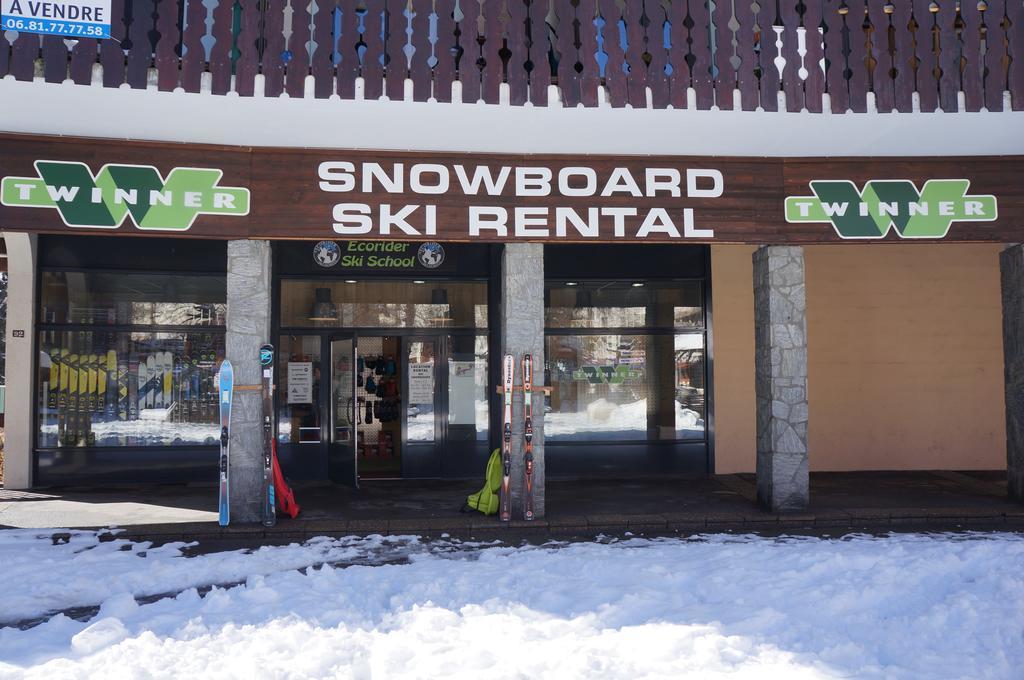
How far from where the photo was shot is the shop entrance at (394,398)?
11.2 meters

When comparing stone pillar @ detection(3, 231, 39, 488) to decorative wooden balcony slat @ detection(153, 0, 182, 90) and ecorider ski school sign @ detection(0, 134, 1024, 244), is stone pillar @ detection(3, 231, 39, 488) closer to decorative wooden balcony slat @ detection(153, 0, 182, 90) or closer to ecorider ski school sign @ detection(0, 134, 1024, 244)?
ecorider ski school sign @ detection(0, 134, 1024, 244)

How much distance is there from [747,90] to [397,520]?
18.8 feet

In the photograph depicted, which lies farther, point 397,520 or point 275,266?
point 275,266

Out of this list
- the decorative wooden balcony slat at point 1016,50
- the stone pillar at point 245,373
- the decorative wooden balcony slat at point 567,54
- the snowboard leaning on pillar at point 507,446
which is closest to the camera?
the decorative wooden balcony slat at point 567,54

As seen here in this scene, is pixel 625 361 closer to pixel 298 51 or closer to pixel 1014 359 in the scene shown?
pixel 1014 359

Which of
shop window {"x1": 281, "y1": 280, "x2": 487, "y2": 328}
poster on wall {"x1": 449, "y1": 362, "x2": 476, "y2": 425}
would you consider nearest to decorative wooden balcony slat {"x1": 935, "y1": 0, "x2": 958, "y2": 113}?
shop window {"x1": 281, "y1": 280, "x2": 487, "y2": 328}

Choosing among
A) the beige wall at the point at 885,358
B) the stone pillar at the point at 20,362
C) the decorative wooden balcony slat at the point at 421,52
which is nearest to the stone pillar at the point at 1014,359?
the beige wall at the point at 885,358

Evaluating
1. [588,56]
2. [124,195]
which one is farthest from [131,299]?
[588,56]

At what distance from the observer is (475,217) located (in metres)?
8.48

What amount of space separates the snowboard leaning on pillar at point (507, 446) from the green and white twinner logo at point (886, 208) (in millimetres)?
3669

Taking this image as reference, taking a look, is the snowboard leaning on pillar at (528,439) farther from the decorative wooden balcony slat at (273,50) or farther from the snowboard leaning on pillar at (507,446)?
the decorative wooden balcony slat at (273,50)

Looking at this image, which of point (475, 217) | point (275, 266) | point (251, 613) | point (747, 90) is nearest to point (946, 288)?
point (747, 90)

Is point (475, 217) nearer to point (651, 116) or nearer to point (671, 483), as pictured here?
point (651, 116)

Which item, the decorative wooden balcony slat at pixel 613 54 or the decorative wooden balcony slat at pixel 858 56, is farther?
the decorative wooden balcony slat at pixel 858 56
